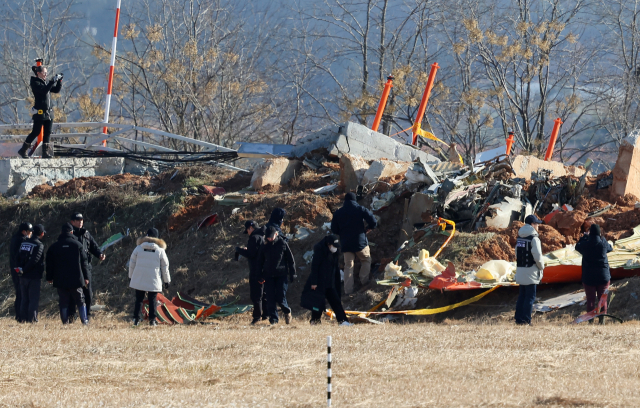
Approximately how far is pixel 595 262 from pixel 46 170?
15176 mm

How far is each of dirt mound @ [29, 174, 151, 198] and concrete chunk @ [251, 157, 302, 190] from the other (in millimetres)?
3392

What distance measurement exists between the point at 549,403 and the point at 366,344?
3.00 meters

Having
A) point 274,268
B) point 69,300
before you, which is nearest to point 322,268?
point 274,268

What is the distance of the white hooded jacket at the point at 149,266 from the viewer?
11.2 metres

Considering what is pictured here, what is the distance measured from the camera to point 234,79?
38062 mm

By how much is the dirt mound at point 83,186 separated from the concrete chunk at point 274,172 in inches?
134

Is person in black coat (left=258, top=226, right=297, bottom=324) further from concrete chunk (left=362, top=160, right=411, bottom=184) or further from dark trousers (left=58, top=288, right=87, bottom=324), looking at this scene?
concrete chunk (left=362, top=160, right=411, bottom=184)

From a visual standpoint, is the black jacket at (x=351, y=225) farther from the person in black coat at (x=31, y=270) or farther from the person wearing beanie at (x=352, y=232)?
the person in black coat at (x=31, y=270)

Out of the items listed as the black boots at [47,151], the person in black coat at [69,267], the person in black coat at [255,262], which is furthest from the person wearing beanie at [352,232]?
the black boots at [47,151]

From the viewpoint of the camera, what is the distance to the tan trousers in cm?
1362

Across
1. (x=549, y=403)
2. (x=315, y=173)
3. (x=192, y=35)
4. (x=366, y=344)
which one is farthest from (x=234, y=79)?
(x=549, y=403)

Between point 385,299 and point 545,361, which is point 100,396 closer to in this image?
point 545,361

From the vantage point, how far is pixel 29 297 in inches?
470

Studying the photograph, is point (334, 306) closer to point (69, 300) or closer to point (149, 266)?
point (149, 266)
